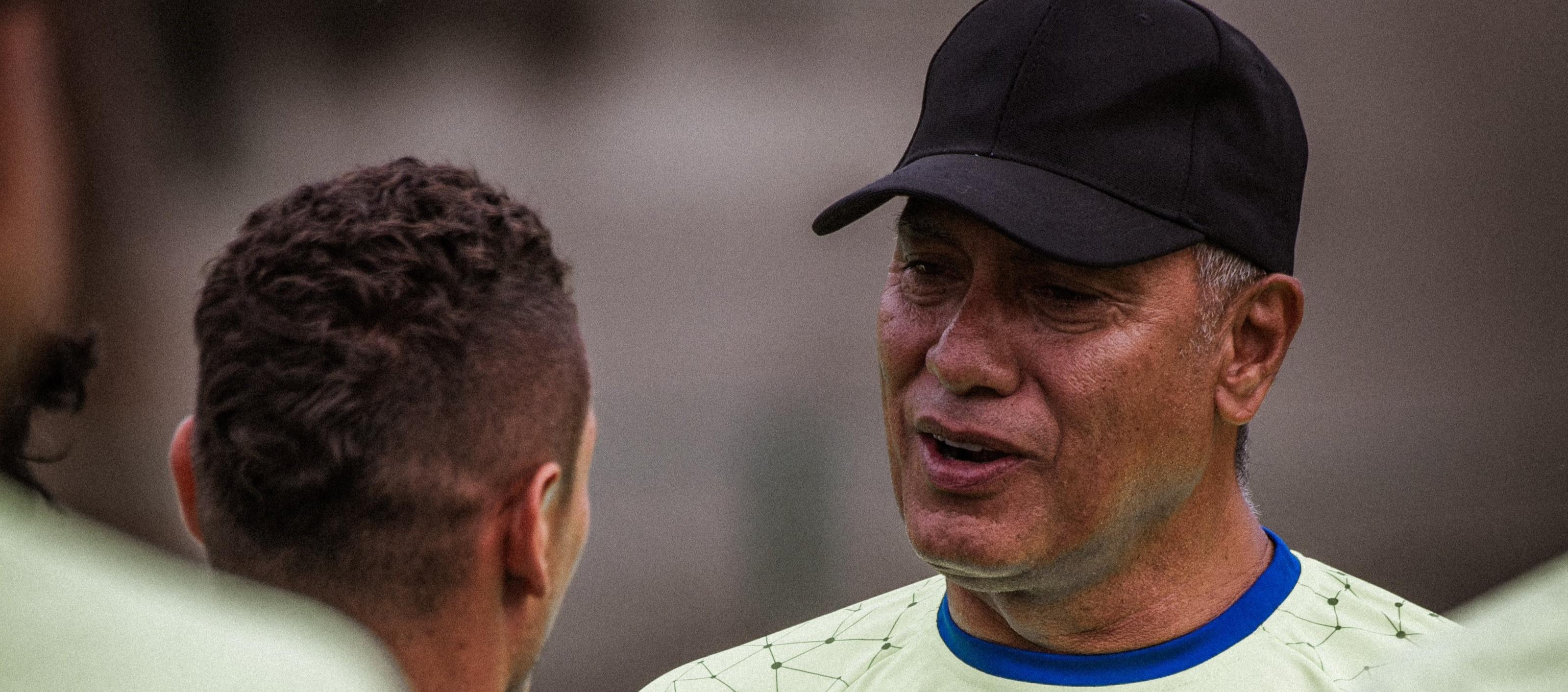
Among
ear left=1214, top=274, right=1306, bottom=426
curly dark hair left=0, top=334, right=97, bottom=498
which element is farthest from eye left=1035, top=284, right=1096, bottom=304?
curly dark hair left=0, top=334, right=97, bottom=498

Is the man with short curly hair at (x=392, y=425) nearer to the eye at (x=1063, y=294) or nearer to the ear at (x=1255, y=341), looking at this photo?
the eye at (x=1063, y=294)

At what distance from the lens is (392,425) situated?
1424 mm

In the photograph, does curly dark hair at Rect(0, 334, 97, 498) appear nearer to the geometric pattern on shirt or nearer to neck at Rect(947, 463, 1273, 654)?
the geometric pattern on shirt

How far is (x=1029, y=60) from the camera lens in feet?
6.78

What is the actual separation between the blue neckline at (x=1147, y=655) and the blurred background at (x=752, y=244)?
1.91 metres

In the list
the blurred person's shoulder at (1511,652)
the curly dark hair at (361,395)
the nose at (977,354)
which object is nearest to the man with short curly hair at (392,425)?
the curly dark hair at (361,395)

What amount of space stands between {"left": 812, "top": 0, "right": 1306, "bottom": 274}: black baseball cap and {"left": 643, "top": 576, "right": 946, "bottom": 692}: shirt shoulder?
0.72m

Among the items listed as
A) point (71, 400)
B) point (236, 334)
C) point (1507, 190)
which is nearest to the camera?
point (236, 334)

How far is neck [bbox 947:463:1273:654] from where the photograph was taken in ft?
6.81

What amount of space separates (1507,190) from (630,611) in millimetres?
2705

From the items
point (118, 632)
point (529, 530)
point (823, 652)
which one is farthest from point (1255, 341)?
point (118, 632)

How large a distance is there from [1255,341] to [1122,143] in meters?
0.36

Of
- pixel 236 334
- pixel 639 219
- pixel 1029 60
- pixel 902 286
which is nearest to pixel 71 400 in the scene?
pixel 236 334

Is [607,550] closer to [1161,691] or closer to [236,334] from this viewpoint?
[1161,691]
